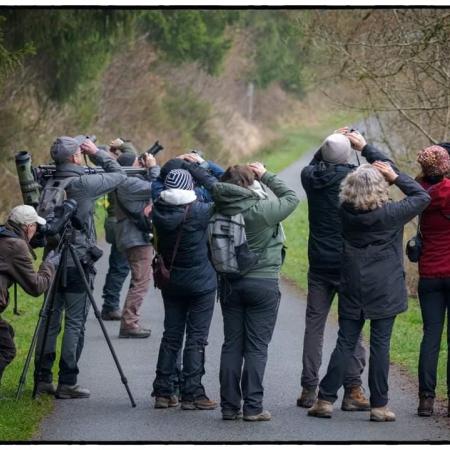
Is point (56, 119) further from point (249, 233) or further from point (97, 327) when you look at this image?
point (249, 233)

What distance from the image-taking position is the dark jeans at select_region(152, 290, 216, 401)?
31.5 feet

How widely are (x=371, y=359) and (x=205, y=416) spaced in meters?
1.34

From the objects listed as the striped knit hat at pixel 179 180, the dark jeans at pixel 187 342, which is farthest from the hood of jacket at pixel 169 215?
the dark jeans at pixel 187 342

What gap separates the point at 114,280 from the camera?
1403 centimetres

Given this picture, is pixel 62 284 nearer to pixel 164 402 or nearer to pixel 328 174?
pixel 164 402

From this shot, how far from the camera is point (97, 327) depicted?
546 inches

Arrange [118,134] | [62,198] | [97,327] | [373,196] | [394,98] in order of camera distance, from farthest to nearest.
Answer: [118,134], [394,98], [97,327], [62,198], [373,196]

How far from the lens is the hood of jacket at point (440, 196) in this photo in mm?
9305

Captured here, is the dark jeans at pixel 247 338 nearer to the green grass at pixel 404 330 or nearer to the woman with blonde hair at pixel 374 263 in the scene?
the woman with blonde hair at pixel 374 263

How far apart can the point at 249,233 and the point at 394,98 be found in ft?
29.9

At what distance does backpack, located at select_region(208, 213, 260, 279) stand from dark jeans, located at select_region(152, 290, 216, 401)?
54 cm

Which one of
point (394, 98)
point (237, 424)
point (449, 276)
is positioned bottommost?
point (237, 424)

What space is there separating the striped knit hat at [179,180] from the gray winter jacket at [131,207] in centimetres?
257

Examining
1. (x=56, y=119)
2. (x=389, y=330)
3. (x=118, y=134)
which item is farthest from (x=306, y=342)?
(x=118, y=134)
